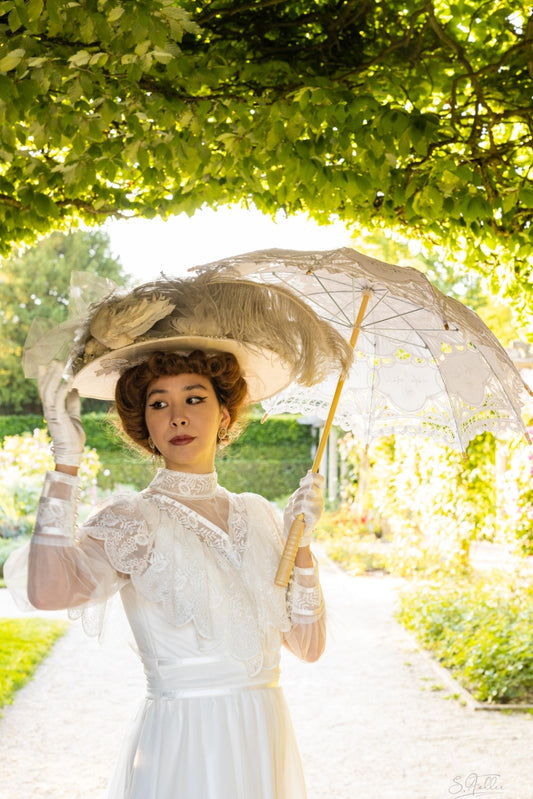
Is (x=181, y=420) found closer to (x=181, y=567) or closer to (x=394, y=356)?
(x=181, y=567)

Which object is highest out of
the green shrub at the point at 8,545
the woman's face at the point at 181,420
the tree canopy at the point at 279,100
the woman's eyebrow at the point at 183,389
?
the tree canopy at the point at 279,100

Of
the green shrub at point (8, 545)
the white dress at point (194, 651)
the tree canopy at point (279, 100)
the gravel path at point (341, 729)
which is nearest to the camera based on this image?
the white dress at point (194, 651)

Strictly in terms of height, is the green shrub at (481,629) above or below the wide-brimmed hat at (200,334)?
below

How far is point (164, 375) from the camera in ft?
7.78

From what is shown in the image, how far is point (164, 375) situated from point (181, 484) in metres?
0.28

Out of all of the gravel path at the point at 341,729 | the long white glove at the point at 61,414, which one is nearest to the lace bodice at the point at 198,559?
the long white glove at the point at 61,414

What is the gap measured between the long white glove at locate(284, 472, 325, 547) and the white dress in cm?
16

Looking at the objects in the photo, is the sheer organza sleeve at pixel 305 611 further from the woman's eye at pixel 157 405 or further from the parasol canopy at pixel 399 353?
the parasol canopy at pixel 399 353

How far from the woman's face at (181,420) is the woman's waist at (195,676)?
482 millimetres

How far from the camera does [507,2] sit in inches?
166

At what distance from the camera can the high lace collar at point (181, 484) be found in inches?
92.7

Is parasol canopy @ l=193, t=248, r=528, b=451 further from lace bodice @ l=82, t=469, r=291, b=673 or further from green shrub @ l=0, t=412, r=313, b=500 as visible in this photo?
green shrub @ l=0, t=412, r=313, b=500
